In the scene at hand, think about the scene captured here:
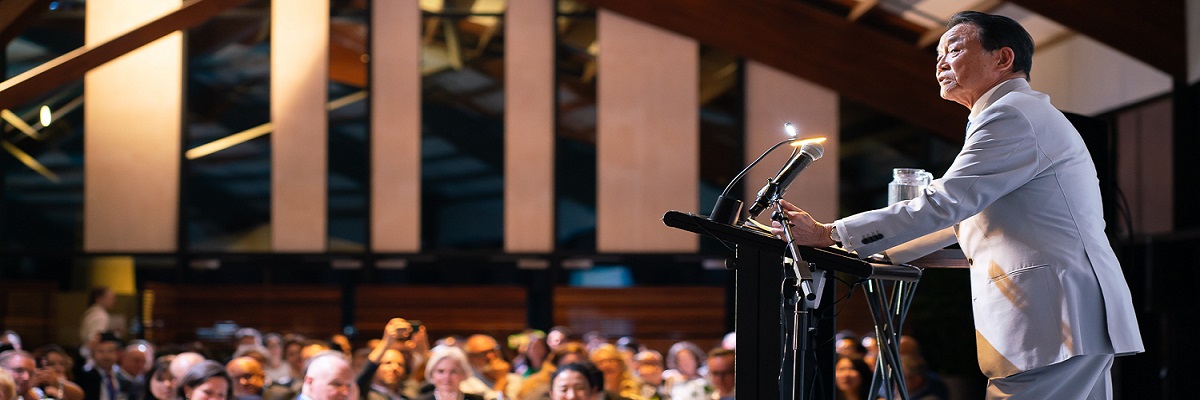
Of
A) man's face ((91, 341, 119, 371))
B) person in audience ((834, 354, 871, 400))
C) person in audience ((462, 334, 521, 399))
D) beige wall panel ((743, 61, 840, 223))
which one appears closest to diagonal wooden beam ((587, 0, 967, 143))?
beige wall panel ((743, 61, 840, 223))


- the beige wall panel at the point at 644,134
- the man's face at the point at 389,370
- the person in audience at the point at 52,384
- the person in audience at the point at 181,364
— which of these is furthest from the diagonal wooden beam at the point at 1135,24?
the person in audience at the point at 52,384

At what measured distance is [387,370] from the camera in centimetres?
579

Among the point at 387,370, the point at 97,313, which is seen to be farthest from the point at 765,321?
the point at 97,313

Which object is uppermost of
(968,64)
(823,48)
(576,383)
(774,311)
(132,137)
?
(823,48)

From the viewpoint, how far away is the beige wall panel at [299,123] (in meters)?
11.4

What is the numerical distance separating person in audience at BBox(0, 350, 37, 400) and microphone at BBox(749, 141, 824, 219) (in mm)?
4596

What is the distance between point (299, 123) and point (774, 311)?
385 inches

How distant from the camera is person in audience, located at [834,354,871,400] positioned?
5.54m

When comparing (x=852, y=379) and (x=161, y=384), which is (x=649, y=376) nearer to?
(x=852, y=379)

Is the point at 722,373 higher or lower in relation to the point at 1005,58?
lower

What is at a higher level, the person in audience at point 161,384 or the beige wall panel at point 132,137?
the beige wall panel at point 132,137

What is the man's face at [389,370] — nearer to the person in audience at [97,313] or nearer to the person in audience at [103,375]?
the person in audience at [103,375]

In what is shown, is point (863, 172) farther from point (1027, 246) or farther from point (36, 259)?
point (1027, 246)

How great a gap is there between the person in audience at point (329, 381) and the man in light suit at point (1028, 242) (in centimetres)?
302
